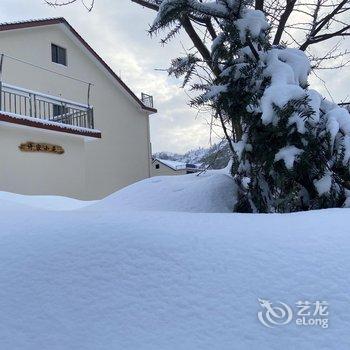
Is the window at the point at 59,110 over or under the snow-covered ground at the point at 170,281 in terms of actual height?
over

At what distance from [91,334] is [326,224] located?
4.27ft

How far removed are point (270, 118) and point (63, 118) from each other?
8.87m

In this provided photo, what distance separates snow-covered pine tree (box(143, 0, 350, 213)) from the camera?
325 cm

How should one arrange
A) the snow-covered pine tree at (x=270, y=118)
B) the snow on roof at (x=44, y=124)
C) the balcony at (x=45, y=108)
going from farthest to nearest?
1. the balcony at (x=45, y=108)
2. the snow on roof at (x=44, y=124)
3. the snow-covered pine tree at (x=270, y=118)

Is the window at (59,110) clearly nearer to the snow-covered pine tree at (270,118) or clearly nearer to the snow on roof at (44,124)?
the snow on roof at (44,124)

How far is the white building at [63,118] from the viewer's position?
973 cm

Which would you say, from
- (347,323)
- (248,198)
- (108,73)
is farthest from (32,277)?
(108,73)

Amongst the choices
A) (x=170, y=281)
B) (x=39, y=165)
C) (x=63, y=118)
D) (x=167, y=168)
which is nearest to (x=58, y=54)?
(x=63, y=118)

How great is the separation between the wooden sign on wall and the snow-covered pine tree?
257 inches

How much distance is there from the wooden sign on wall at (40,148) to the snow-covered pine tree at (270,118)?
21.4 ft

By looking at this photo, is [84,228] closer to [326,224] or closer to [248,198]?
[326,224]

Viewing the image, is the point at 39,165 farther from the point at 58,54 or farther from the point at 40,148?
the point at 58,54

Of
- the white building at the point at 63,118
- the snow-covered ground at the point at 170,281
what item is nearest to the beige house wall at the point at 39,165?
the white building at the point at 63,118

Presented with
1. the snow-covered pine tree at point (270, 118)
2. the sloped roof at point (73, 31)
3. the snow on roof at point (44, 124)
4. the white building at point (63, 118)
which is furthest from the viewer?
the sloped roof at point (73, 31)
